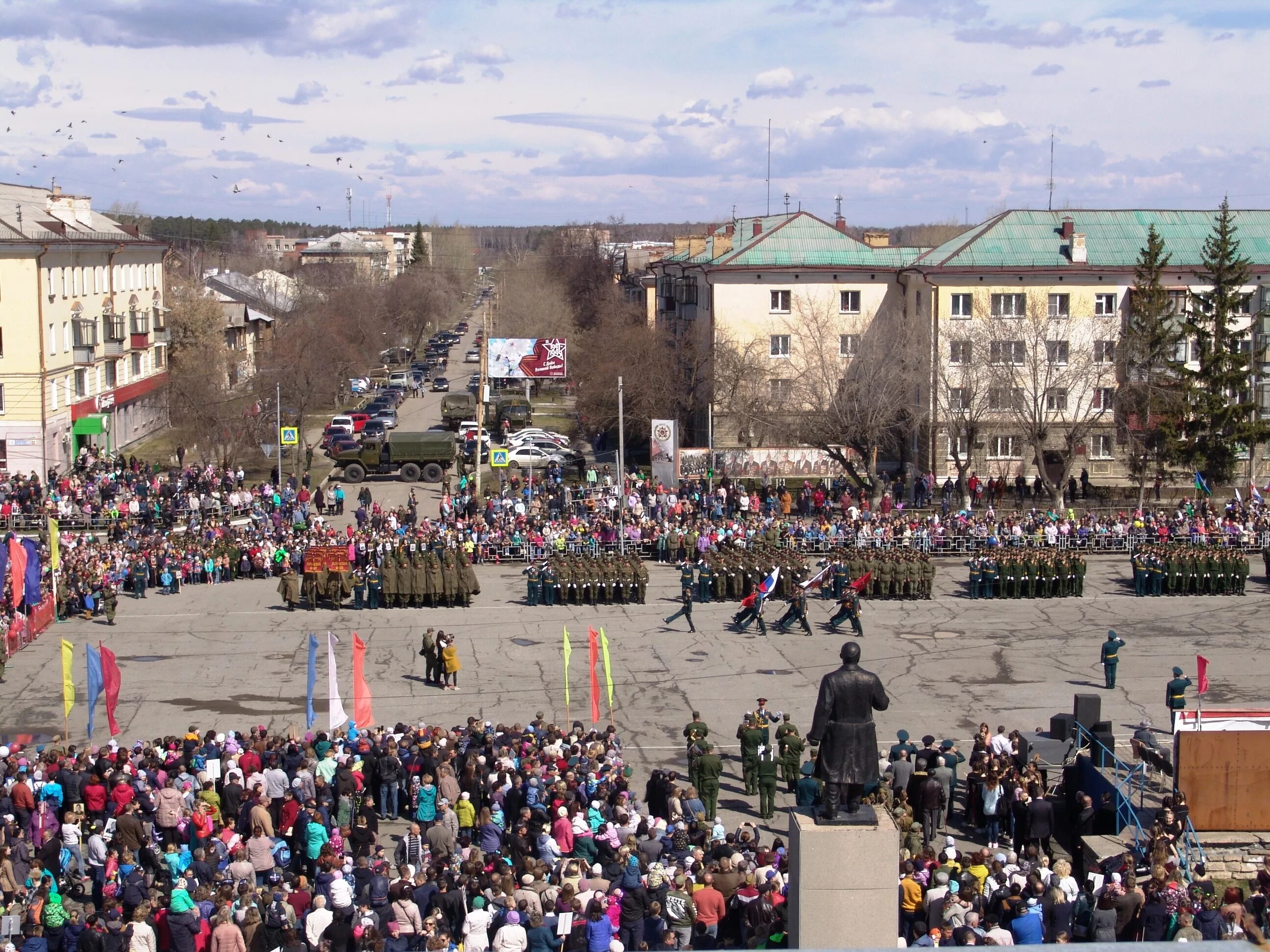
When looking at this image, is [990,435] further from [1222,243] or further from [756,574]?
[756,574]

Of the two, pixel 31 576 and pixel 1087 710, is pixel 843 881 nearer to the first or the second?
pixel 1087 710

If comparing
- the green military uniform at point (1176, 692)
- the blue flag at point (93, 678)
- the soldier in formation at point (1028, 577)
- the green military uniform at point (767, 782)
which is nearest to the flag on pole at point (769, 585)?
the soldier in formation at point (1028, 577)

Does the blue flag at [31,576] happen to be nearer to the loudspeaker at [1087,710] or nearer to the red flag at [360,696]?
the red flag at [360,696]

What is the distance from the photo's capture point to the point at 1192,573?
3250 cm

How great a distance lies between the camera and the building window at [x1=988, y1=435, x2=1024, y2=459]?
4762cm

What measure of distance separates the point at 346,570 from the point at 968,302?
88.0 ft

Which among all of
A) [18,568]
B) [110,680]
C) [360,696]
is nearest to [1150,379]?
[360,696]

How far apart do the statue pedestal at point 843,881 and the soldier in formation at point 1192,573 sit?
2391 centimetres

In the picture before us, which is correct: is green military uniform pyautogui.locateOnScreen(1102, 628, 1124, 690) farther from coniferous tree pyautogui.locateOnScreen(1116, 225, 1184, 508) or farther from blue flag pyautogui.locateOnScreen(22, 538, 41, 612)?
blue flag pyautogui.locateOnScreen(22, 538, 41, 612)

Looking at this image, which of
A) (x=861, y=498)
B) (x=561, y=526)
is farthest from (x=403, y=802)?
(x=861, y=498)

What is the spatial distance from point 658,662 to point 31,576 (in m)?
12.8

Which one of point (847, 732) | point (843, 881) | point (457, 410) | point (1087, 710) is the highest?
point (457, 410)

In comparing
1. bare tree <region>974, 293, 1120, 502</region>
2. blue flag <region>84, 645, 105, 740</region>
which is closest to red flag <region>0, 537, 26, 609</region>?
blue flag <region>84, 645, 105, 740</region>

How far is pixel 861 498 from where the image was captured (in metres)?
42.9
